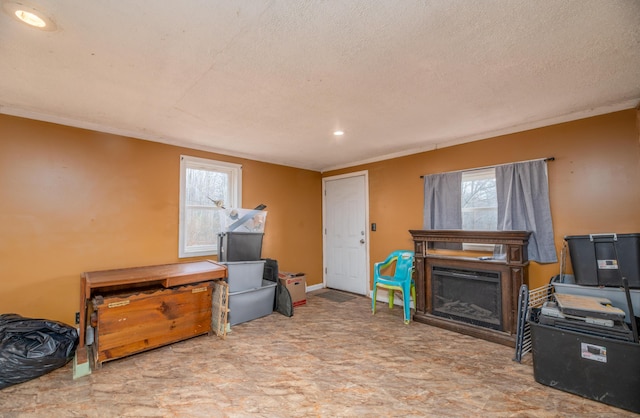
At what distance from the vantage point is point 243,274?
134 inches

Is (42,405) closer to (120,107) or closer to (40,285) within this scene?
(40,285)

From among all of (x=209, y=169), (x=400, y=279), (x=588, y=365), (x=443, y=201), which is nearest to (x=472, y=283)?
(x=400, y=279)

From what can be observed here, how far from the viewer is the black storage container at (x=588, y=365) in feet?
5.98

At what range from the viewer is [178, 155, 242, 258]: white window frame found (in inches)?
145

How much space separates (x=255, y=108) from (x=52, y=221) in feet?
7.75

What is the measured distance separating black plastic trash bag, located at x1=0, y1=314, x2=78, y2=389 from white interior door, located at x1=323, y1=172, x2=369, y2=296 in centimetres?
367

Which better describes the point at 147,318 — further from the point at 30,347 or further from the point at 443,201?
the point at 443,201

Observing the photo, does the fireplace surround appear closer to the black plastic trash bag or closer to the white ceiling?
the white ceiling

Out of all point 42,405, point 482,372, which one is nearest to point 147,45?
point 42,405

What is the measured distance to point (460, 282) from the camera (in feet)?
10.7

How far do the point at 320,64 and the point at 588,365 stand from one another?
2.80m

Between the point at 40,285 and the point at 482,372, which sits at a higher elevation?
the point at 40,285

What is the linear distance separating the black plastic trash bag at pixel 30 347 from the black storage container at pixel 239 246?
1.50 m

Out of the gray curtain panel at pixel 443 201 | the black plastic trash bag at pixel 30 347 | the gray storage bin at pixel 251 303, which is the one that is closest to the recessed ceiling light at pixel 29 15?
the black plastic trash bag at pixel 30 347
